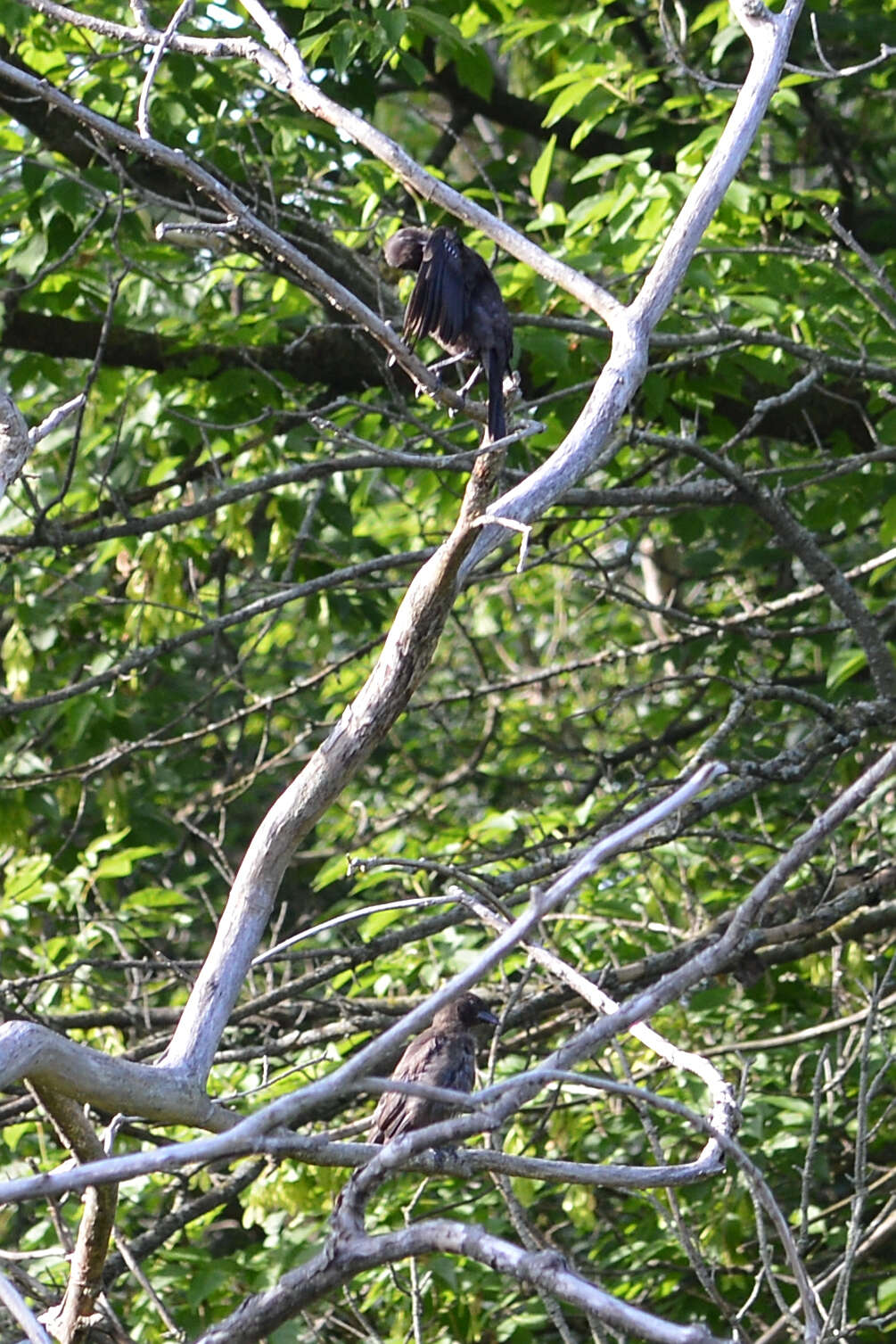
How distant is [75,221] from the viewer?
17.5 ft

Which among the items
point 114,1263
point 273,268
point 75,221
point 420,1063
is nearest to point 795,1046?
point 420,1063

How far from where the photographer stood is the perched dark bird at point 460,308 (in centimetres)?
390

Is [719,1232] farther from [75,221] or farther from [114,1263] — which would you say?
[75,221]

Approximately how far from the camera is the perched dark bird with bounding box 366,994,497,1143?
4016 millimetres

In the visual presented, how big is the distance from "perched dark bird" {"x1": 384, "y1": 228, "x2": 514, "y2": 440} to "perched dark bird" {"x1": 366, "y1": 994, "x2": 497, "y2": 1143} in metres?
1.65

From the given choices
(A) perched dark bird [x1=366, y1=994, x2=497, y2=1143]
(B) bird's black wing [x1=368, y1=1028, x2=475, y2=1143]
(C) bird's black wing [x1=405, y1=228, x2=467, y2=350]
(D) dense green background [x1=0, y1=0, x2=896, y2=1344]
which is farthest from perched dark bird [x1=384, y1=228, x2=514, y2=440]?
(B) bird's black wing [x1=368, y1=1028, x2=475, y2=1143]

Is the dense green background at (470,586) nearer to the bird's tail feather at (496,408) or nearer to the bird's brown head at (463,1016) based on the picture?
the bird's brown head at (463,1016)

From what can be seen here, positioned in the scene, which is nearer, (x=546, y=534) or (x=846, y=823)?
(x=546, y=534)

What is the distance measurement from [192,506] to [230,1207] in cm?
318

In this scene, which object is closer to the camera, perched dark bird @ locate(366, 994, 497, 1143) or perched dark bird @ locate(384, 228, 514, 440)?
perched dark bird @ locate(384, 228, 514, 440)

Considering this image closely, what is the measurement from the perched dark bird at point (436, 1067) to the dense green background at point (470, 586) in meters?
0.22

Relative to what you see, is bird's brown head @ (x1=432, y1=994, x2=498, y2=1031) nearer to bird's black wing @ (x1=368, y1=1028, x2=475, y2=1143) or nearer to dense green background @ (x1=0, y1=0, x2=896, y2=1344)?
bird's black wing @ (x1=368, y1=1028, x2=475, y2=1143)

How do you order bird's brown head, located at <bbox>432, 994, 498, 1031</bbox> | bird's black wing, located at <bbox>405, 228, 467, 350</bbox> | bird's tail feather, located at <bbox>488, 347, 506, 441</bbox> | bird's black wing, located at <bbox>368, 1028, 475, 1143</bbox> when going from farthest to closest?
bird's brown head, located at <bbox>432, 994, 498, 1031</bbox> < bird's black wing, located at <bbox>368, 1028, 475, 1143</bbox> < bird's black wing, located at <bbox>405, 228, 467, 350</bbox> < bird's tail feather, located at <bbox>488, 347, 506, 441</bbox>

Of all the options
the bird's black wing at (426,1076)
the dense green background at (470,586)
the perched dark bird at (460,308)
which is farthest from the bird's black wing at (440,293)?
the bird's black wing at (426,1076)
